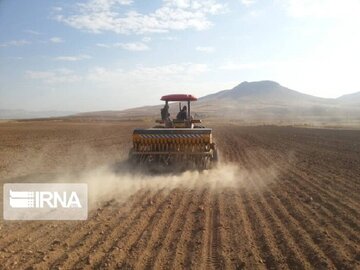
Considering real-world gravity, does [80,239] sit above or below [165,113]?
below

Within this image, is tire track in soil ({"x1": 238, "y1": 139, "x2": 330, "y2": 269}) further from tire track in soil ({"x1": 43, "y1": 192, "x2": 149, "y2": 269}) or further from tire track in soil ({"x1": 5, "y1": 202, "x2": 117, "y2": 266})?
tire track in soil ({"x1": 5, "y1": 202, "x2": 117, "y2": 266})

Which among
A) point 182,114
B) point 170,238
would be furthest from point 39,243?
point 182,114

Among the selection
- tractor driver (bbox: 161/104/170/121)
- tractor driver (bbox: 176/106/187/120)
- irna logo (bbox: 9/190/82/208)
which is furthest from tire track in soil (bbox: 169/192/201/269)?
tractor driver (bbox: 161/104/170/121)

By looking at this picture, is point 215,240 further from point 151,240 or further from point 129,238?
point 129,238

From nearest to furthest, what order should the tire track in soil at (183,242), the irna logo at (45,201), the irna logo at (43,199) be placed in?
the tire track in soil at (183,242) → the irna logo at (45,201) → the irna logo at (43,199)

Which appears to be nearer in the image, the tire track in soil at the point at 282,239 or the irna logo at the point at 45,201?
the tire track in soil at the point at 282,239

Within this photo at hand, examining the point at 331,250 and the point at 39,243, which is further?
the point at 39,243

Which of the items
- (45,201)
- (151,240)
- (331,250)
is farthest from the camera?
(45,201)

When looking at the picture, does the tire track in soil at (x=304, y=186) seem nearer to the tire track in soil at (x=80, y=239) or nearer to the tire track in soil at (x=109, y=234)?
the tire track in soil at (x=109, y=234)

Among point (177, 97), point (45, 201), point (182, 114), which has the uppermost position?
point (177, 97)

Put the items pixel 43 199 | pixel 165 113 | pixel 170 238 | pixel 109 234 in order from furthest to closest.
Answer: pixel 165 113, pixel 43 199, pixel 109 234, pixel 170 238

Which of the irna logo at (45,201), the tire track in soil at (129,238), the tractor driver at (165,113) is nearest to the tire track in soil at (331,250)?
the tire track in soil at (129,238)

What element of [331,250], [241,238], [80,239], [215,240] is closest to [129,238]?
[80,239]

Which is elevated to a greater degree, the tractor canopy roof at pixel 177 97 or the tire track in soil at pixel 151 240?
the tractor canopy roof at pixel 177 97
